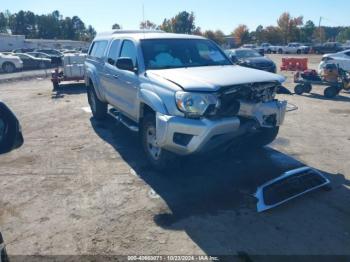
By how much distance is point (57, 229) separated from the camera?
378 cm

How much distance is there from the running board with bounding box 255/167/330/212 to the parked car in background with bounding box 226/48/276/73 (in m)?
12.1

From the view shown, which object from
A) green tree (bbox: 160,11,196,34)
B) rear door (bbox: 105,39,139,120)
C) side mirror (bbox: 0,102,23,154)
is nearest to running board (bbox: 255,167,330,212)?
rear door (bbox: 105,39,139,120)

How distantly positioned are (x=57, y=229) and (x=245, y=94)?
286 centimetres

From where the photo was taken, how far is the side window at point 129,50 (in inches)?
230

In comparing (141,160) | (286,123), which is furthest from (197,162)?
(286,123)

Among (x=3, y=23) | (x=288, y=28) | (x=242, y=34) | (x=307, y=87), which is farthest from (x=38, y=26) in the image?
(x=307, y=87)

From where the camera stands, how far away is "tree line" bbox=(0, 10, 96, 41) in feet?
311

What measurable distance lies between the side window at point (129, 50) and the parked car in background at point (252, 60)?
35.4ft

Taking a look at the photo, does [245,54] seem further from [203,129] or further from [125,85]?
[203,129]

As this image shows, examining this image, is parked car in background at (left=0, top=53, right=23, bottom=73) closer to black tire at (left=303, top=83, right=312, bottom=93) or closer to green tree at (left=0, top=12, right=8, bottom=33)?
black tire at (left=303, top=83, right=312, bottom=93)

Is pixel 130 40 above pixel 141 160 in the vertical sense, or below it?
above

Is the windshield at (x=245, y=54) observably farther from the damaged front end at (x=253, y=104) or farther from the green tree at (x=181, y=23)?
the green tree at (x=181, y=23)

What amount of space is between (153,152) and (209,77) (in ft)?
4.80

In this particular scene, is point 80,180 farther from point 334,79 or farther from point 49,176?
point 334,79
